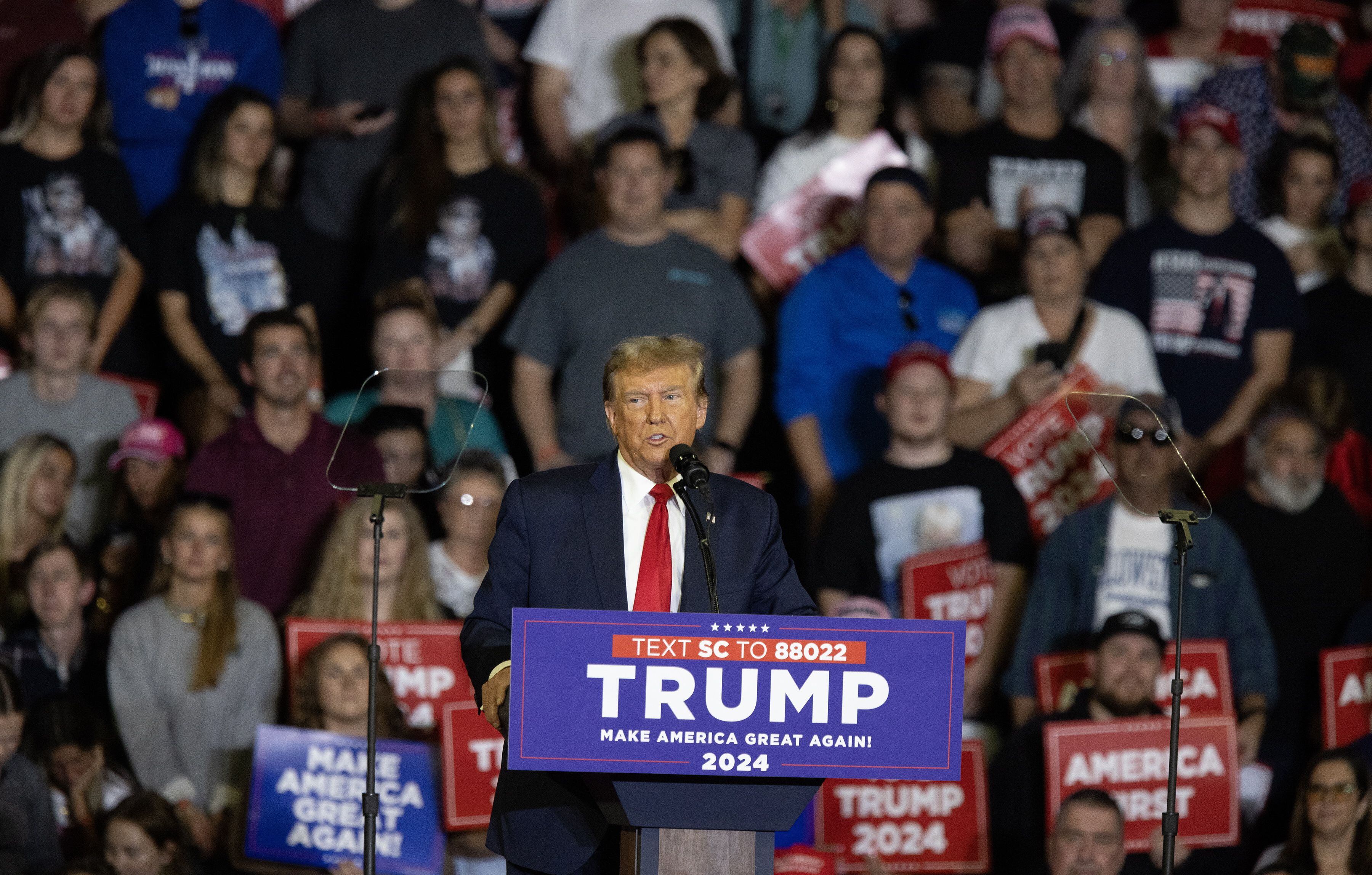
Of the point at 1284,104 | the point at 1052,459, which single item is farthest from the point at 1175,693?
the point at 1284,104

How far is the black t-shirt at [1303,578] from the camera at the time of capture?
6484mm

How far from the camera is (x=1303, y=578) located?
256 inches

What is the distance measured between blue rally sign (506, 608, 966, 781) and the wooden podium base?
13cm

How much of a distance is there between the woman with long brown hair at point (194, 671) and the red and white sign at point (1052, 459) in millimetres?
2654

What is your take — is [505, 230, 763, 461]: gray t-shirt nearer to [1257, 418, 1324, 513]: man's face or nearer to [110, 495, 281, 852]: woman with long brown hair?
[110, 495, 281, 852]: woman with long brown hair

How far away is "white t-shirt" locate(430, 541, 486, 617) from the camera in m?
6.27

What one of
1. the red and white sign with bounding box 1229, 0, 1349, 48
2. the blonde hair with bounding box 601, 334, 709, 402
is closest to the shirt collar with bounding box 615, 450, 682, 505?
the blonde hair with bounding box 601, 334, 709, 402

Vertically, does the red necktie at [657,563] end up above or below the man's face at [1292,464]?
below

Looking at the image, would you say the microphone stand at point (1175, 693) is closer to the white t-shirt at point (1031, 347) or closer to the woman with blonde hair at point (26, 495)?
the white t-shirt at point (1031, 347)

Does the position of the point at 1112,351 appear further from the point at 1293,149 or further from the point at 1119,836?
the point at 1119,836

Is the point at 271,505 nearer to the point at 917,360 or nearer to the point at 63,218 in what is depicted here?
the point at 63,218

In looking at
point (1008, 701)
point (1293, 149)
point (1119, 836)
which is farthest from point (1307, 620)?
point (1293, 149)

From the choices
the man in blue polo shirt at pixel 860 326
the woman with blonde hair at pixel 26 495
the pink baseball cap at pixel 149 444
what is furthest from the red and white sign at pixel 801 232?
the woman with blonde hair at pixel 26 495

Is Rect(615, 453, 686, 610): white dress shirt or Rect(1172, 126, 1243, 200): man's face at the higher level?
Rect(1172, 126, 1243, 200): man's face
